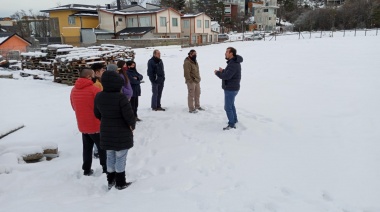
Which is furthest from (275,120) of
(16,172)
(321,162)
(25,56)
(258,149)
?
(25,56)

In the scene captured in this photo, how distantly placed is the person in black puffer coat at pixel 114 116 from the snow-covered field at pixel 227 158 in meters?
0.71

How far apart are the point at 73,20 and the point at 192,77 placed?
43.7 m

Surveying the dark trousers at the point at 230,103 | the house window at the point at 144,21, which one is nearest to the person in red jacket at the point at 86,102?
the dark trousers at the point at 230,103

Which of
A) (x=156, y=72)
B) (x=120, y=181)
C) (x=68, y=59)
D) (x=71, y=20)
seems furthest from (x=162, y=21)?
(x=120, y=181)

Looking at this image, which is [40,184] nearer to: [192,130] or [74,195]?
[74,195]

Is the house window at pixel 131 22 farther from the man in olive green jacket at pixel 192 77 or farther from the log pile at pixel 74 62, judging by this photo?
the man in olive green jacket at pixel 192 77

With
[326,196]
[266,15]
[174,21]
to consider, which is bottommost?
[326,196]

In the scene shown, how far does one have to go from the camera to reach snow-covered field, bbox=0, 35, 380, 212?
12.1 ft

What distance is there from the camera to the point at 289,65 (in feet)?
50.4

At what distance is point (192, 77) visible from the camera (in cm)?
755

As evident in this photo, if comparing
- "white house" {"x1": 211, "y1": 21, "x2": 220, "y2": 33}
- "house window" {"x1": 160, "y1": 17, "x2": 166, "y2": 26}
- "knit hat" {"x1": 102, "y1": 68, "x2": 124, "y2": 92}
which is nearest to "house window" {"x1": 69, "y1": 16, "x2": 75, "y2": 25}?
"house window" {"x1": 160, "y1": 17, "x2": 166, "y2": 26}

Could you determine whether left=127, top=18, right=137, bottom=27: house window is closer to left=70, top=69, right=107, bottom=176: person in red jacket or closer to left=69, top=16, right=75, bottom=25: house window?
left=69, top=16, right=75, bottom=25: house window

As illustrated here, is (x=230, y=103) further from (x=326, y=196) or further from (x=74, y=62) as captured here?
(x=74, y=62)

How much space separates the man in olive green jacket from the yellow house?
125ft
